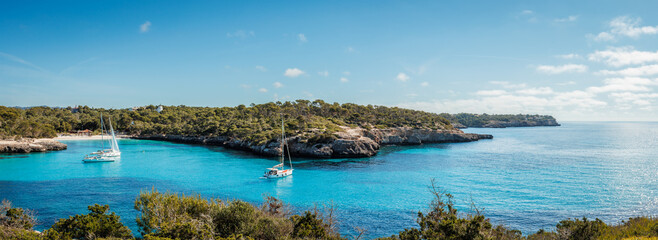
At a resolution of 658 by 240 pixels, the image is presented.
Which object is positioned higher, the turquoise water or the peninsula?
the peninsula

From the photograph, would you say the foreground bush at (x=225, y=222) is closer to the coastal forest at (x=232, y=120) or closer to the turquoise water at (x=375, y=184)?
the turquoise water at (x=375, y=184)

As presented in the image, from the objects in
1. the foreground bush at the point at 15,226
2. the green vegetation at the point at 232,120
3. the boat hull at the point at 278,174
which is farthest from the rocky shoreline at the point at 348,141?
the foreground bush at the point at 15,226

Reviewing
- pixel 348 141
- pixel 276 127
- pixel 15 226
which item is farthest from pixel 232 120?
pixel 15 226

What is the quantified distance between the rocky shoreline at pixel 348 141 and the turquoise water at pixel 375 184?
5772 mm

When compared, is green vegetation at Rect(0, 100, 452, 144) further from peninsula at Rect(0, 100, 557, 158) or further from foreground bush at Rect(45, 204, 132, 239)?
foreground bush at Rect(45, 204, 132, 239)

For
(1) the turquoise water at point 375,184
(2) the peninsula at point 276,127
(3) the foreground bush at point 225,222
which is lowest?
(1) the turquoise water at point 375,184

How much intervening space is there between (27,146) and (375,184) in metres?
82.5

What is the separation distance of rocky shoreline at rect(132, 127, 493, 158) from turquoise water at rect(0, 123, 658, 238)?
18.9 ft

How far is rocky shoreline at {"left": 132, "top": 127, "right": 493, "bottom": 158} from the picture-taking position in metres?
70.6

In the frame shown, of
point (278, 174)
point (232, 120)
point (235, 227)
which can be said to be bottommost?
point (278, 174)

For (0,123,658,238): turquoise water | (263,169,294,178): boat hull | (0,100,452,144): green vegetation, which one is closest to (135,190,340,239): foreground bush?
(0,123,658,238): turquoise water

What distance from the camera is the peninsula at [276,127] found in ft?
241

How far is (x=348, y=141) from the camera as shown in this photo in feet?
234

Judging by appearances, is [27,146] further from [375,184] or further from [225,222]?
[225,222]
